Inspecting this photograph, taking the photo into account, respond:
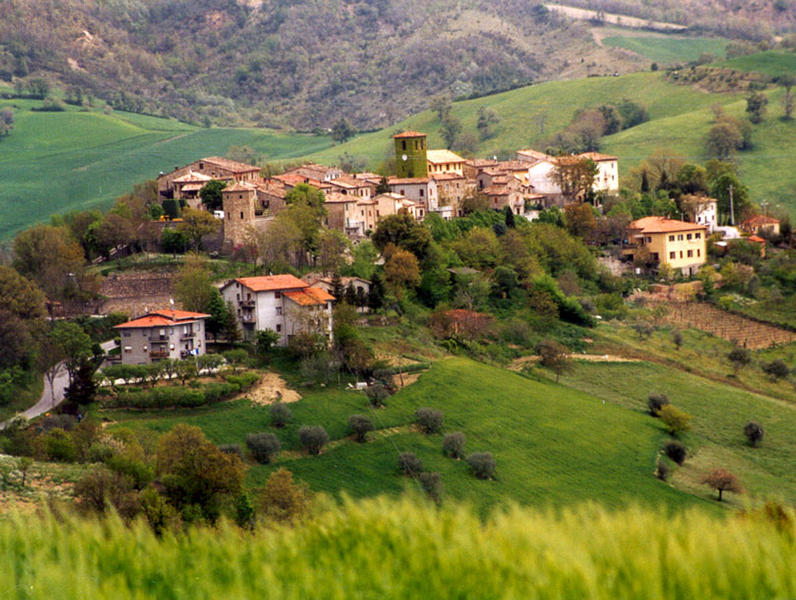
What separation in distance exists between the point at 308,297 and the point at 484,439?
8.94m

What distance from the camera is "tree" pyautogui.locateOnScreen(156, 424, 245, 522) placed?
2361cm

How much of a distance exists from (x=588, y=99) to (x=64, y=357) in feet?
270

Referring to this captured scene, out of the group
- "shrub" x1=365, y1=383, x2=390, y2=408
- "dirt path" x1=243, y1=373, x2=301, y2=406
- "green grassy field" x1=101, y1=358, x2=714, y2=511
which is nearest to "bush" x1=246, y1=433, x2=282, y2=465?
"green grassy field" x1=101, y1=358, x2=714, y2=511

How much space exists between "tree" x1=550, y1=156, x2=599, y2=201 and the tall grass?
5826 cm

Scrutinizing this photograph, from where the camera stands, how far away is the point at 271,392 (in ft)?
113

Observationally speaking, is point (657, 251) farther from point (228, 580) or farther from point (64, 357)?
point (228, 580)

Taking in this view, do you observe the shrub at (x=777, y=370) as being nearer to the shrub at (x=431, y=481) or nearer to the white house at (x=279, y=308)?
the white house at (x=279, y=308)

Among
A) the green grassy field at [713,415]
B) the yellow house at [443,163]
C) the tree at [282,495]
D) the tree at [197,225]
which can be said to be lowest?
the green grassy field at [713,415]

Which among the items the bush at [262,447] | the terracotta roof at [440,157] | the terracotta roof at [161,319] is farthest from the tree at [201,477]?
the terracotta roof at [440,157]

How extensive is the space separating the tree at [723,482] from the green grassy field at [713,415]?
50 centimetres

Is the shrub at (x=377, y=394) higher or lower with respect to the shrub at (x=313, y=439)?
higher

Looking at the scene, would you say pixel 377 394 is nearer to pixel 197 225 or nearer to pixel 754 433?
pixel 754 433

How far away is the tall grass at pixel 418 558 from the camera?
470 centimetres

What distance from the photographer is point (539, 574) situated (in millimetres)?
4715
